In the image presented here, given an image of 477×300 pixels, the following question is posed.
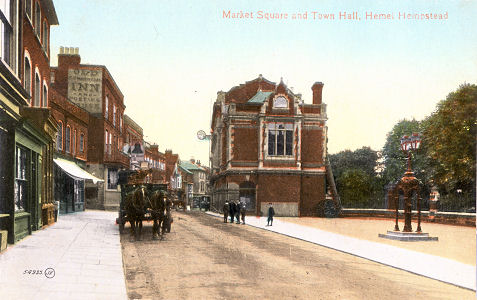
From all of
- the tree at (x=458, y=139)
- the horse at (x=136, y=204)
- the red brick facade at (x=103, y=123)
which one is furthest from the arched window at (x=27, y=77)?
the tree at (x=458, y=139)

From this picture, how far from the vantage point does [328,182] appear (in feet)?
136

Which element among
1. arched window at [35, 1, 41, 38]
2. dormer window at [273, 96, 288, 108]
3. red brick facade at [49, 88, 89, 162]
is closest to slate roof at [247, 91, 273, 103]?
dormer window at [273, 96, 288, 108]

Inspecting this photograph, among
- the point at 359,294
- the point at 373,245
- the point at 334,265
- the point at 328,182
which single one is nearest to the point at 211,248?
the point at 334,265

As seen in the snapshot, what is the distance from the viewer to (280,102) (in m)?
39.8

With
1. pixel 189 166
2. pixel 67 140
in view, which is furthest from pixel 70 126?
pixel 189 166

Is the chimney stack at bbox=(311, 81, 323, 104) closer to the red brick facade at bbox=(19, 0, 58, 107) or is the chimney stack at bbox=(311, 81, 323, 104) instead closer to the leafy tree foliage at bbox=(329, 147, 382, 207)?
the leafy tree foliage at bbox=(329, 147, 382, 207)

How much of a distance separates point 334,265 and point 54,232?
10.6m

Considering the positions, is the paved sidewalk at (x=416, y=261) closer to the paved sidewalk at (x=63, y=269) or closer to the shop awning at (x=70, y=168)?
the paved sidewalk at (x=63, y=269)

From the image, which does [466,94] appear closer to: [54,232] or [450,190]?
[450,190]

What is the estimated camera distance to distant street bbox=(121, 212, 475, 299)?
27.7ft

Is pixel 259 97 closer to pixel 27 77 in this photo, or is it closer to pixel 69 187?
pixel 69 187

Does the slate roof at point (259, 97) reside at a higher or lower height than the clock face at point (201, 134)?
higher

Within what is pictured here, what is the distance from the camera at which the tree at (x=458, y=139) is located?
30234 millimetres

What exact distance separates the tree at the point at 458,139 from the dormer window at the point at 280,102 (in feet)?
39.6
